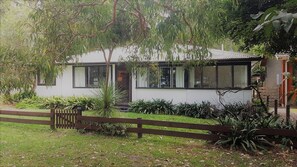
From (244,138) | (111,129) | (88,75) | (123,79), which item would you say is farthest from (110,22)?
(88,75)

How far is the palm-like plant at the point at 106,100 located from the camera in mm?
10492

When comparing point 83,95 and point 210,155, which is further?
point 83,95

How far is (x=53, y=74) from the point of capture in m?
7.14

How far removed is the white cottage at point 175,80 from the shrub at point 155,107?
71cm

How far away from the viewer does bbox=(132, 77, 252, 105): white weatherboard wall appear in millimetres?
15961

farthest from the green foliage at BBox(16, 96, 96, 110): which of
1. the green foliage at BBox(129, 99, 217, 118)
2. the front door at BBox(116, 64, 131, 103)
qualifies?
the green foliage at BBox(129, 99, 217, 118)

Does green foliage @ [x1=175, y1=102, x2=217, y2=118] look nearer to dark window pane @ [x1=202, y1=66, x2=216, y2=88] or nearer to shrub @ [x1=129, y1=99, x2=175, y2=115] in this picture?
shrub @ [x1=129, y1=99, x2=175, y2=115]

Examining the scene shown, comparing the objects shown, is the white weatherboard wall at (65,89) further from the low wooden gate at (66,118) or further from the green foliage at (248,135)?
the green foliage at (248,135)

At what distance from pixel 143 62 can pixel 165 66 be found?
6.71 metres

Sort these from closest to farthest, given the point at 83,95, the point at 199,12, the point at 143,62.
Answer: the point at 199,12 → the point at 143,62 → the point at 83,95

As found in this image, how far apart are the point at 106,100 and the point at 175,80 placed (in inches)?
Result: 307

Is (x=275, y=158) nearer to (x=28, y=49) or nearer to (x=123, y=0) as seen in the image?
(x=123, y=0)

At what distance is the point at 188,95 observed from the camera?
17094 mm

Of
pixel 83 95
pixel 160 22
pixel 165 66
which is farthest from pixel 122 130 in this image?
pixel 83 95
